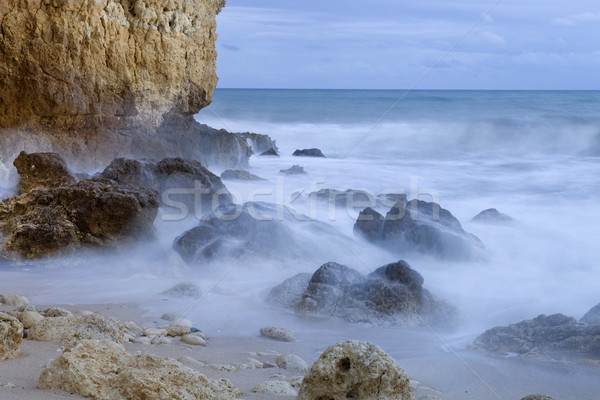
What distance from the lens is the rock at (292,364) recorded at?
3.93 metres

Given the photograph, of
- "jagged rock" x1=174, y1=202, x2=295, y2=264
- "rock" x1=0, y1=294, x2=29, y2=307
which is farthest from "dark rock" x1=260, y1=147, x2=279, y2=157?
"rock" x1=0, y1=294, x2=29, y2=307

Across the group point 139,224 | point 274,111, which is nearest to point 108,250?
point 139,224

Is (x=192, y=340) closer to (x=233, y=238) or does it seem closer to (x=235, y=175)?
(x=233, y=238)

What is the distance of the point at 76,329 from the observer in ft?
12.7

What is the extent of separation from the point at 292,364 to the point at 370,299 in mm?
1638

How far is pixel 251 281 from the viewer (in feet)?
20.8

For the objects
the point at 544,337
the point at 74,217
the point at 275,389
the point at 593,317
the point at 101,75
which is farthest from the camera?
the point at 101,75

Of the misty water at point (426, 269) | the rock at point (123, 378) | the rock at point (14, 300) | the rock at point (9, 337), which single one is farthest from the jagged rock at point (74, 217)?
the rock at point (123, 378)

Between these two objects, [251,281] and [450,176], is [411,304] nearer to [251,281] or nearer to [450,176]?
[251,281]

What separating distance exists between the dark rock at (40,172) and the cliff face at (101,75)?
1124mm

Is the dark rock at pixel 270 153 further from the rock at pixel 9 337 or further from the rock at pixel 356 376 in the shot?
the rock at pixel 356 376

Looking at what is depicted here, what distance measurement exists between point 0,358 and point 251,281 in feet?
10.7

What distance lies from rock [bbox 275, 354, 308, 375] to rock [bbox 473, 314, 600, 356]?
143cm

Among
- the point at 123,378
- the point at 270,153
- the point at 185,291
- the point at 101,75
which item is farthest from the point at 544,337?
the point at 270,153
